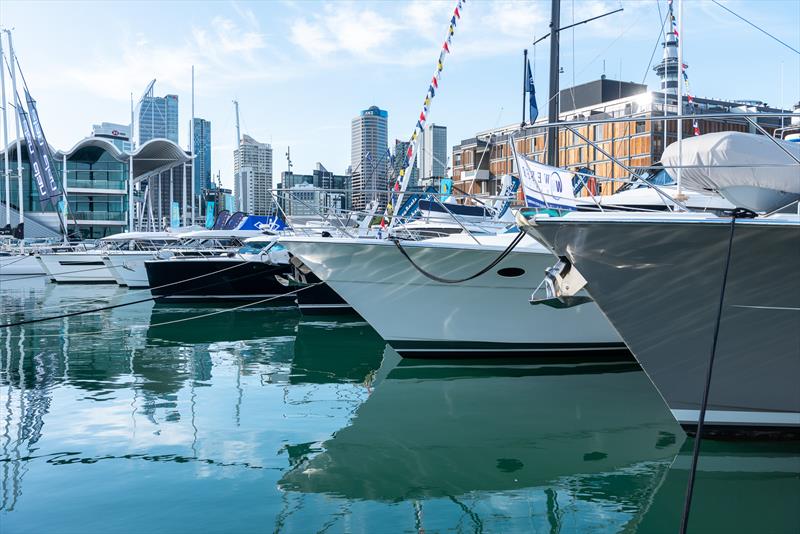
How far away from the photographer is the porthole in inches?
363

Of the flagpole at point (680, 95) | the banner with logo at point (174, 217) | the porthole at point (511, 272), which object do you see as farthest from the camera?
the banner with logo at point (174, 217)

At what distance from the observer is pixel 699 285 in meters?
5.77

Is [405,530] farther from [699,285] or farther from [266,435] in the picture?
[699,285]

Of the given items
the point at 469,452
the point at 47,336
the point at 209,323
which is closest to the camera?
the point at 469,452

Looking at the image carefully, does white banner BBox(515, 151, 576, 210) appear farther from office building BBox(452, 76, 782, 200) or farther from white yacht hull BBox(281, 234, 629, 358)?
office building BBox(452, 76, 782, 200)

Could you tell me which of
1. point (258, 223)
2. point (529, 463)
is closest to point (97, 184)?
point (258, 223)

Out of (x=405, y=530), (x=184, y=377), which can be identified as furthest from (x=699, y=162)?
(x=184, y=377)

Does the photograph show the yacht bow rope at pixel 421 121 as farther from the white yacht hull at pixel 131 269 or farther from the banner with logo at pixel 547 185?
the white yacht hull at pixel 131 269

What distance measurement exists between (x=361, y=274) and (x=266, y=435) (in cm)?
359

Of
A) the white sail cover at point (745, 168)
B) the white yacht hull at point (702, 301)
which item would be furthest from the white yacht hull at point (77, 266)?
the white sail cover at point (745, 168)

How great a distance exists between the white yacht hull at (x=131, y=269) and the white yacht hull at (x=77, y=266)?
179 cm

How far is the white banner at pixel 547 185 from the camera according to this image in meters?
7.89

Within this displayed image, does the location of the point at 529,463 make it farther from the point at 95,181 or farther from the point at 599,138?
the point at 599,138

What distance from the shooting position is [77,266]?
25.8m
